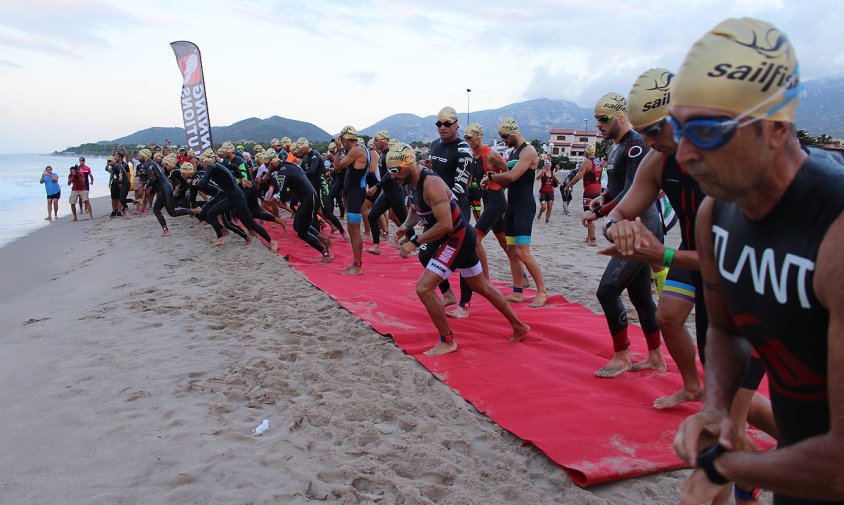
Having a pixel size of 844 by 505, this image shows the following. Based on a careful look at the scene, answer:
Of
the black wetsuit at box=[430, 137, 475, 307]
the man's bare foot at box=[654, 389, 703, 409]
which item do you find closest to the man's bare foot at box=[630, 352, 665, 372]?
the man's bare foot at box=[654, 389, 703, 409]

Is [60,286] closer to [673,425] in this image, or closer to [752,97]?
[673,425]

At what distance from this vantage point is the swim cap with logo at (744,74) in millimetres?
1108

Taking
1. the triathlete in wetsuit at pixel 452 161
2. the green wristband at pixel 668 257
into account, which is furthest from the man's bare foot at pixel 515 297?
the green wristband at pixel 668 257

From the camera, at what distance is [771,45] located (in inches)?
45.1

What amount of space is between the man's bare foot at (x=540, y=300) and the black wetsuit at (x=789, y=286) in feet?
14.8

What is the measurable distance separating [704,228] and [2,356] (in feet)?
18.3

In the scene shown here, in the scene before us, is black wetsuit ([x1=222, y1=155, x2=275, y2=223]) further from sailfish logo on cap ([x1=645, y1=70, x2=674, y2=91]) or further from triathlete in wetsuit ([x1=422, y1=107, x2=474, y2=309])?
sailfish logo on cap ([x1=645, y1=70, x2=674, y2=91])

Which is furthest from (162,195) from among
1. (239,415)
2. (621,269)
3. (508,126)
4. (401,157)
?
(621,269)

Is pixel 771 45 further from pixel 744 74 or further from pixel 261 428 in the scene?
pixel 261 428

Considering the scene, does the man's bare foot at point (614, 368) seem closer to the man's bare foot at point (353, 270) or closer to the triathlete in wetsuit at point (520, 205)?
the triathlete in wetsuit at point (520, 205)

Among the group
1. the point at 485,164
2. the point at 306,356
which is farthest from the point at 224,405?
the point at 485,164

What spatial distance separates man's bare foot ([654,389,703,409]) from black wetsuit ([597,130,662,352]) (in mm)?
573

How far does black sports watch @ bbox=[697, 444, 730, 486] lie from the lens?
1.16 metres

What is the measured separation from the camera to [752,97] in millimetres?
1106
